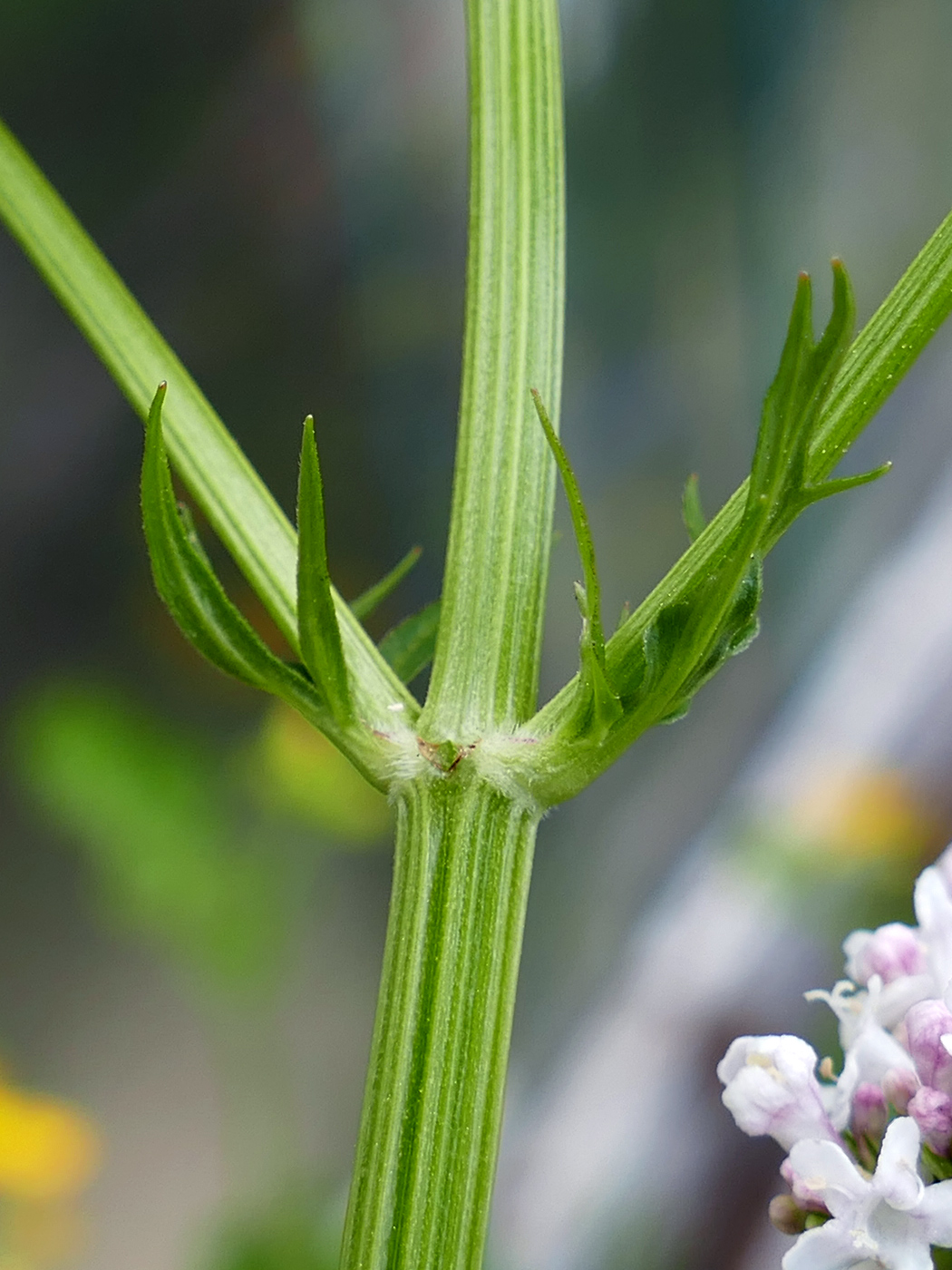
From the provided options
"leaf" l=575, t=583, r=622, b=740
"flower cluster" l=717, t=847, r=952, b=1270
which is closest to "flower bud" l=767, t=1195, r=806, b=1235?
"flower cluster" l=717, t=847, r=952, b=1270

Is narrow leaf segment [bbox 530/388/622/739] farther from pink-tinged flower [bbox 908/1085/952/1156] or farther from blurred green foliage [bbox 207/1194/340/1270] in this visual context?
blurred green foliage [bbox 207/1194/340/1270]

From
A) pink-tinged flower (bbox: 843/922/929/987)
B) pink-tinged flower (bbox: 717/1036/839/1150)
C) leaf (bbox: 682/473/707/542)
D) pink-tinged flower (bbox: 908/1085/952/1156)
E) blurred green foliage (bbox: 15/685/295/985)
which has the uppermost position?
blurred green foliage (bbox: 15/685/295/985)

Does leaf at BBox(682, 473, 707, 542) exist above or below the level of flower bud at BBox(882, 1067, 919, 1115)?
above

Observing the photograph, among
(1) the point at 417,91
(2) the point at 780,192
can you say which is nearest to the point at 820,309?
(2) the point at 780,192

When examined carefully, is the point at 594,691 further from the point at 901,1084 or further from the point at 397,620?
the point at 397,620

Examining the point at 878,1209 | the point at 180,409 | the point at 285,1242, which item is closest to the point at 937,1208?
the point at 878,1209

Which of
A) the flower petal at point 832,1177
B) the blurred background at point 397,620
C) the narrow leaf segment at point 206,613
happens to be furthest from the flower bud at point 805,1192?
the blurred background at point 397,620

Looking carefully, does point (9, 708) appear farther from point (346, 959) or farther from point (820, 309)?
point (820, 309)
